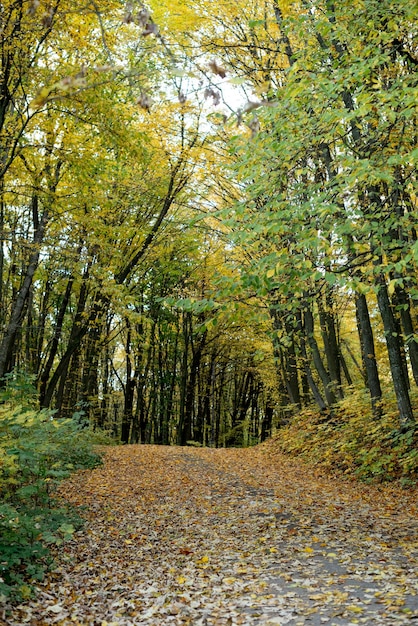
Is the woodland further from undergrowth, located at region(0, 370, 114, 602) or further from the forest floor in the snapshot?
the forest floor

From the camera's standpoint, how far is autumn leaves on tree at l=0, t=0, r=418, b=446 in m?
5.68

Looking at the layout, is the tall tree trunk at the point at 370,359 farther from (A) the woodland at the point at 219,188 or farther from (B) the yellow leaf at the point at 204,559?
(B) the yellow leaf at the point at 204,559

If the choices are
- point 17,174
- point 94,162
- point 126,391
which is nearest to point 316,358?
point 94,162

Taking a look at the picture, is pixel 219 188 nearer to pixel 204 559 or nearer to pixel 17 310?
pixel 17 310

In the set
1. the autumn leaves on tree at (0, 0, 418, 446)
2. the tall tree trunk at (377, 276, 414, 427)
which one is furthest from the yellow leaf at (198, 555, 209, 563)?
the tall tree trunk at (377, 276, 414, 427)

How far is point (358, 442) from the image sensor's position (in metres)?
11.0

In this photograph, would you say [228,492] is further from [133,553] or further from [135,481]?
[133,553]

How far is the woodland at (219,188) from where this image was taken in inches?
215

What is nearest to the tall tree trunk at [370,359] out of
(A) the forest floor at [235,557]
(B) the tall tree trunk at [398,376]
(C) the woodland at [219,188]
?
(C) the woodland at [219,188]

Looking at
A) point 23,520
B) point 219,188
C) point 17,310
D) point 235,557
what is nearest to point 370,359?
point 235,557

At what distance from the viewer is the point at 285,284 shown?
5.92m

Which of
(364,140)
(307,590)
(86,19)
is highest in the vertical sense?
(86,19)

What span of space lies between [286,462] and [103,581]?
28.5 ft

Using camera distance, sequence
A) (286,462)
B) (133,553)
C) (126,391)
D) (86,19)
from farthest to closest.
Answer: (126,391) < (286,462) < (86,19) < (133,553)
